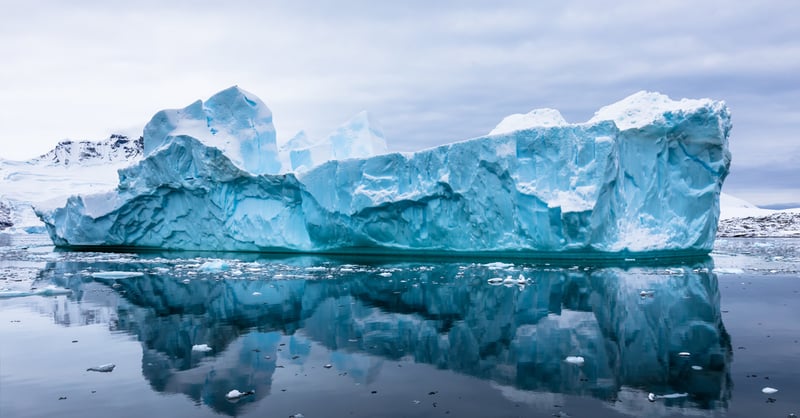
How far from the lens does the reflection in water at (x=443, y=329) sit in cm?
516

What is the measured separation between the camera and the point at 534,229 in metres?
17.6

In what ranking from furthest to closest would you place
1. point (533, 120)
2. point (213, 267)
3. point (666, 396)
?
point (533, 120) → point (213, 267) → point (666, 396)

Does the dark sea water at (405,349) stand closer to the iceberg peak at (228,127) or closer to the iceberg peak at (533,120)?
the iceberg peak at (533,120)

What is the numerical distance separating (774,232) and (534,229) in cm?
3899

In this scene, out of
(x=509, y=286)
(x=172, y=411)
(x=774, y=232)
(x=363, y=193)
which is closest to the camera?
(x=172, y=411)

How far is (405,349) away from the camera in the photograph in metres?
6.33

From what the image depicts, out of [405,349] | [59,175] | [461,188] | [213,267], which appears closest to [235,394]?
[405,349]

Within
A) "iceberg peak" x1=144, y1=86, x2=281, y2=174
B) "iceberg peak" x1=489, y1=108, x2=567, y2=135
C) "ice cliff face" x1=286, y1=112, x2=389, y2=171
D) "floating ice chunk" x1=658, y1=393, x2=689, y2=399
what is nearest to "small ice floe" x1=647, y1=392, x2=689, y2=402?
"floating ice chunk" x1=658, y1=393, x2=689, y2=399

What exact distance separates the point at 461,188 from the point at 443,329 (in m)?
11.2

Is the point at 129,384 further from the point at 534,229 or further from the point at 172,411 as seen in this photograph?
the point at 534,229

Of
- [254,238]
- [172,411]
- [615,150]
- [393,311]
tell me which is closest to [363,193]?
[254,238]

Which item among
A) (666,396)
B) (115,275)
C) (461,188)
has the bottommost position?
(666,396)

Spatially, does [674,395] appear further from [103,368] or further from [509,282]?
[509,282]

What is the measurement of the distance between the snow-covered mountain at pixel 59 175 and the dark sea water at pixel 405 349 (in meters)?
38.5
